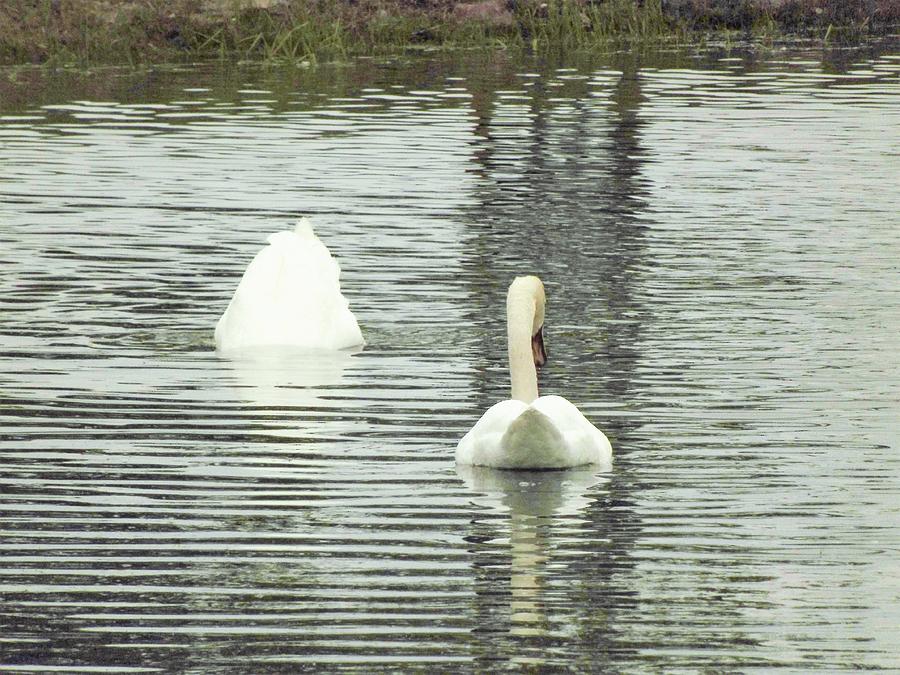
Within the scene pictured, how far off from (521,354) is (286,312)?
2.93m

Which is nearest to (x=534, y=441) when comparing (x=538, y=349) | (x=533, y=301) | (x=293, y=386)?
(x=533, y=301)

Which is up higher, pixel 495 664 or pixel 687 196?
pixel 495 664

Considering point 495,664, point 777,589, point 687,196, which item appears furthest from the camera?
point 687,196

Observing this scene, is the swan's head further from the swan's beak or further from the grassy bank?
the grassy bank

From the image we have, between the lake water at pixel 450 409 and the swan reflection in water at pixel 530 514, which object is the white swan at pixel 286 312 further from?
the swan reflection in water at pixel 530 514

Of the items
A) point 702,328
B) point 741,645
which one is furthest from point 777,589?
point 702,328

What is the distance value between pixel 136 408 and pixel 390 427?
132 centimetres

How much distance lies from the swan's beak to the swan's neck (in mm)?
448

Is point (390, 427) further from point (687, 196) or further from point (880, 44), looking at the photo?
point (880, 44)

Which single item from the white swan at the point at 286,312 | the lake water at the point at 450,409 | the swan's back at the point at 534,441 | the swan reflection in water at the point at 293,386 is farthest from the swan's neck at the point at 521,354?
the white swan at the point at 286,312

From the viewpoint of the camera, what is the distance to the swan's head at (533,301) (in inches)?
389

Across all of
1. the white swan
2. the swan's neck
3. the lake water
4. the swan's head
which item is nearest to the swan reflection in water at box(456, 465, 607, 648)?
the lake water

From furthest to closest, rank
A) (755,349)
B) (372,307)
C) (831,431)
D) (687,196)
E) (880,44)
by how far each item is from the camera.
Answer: (880,44) < (687,196) < (372,307) < (755,349) < (831,431)

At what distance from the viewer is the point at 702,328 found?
500 inches
